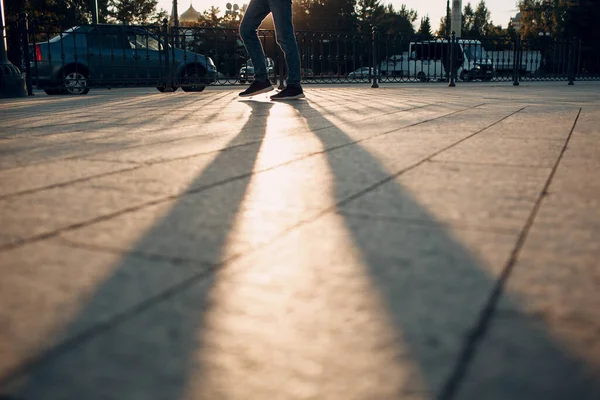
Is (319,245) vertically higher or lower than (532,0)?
lower

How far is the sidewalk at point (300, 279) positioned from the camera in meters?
0.87

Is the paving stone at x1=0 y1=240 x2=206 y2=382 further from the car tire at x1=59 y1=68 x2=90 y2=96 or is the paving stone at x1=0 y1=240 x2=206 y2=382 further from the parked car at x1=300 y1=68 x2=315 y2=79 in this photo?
the parked car at x1=300 y1=68 x2=315 y2=79

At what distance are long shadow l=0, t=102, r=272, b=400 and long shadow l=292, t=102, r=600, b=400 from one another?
0.35 meters

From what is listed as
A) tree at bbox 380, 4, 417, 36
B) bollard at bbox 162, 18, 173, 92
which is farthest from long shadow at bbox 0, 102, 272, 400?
tree at bbox 380, 4, 417, 36

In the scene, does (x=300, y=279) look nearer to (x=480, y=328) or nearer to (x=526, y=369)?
(x=480, y=328)

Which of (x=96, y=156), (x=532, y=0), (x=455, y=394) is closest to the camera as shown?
(x=455, y=394)

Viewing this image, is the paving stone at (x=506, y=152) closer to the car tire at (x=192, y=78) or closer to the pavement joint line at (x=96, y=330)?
the pavement joint line at (x=96, y=330)

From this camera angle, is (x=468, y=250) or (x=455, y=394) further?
(x=468, y=250)

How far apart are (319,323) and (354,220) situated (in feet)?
2.37

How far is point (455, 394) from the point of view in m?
0.82

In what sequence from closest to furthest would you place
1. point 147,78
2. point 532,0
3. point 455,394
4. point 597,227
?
point 455,394 → point 597,227 → point 147,78 → point 532,0

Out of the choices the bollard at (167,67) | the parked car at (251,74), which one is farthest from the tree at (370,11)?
the bollard at (167,67)

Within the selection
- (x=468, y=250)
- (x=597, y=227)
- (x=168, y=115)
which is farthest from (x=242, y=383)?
(x=168, y=115)

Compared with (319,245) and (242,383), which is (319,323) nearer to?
(242,383)
